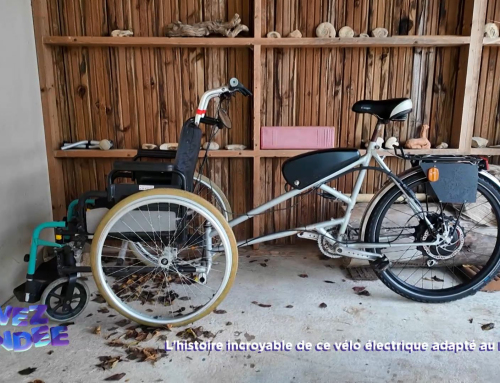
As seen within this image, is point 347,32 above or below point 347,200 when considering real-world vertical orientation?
above

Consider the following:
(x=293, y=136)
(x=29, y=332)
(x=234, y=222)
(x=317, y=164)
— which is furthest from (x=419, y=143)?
(x=29, y=332)

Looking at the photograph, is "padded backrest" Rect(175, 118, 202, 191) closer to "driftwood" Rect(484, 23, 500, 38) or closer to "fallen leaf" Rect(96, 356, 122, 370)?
"fallen leaf" Rect(96, 356, 122, 370)

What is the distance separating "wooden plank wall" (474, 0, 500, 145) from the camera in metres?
2.75

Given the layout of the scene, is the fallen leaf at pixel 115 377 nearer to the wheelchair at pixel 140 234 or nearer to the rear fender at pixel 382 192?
the wheelchair at pixel 140 234

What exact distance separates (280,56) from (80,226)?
5.88ft

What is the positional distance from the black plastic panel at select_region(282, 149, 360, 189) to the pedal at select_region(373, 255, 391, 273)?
57 centimetres

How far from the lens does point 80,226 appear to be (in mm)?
2010

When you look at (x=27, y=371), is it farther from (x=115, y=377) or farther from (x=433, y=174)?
(x=433, y=174)

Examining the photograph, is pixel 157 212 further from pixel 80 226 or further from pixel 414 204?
pixel 414 204

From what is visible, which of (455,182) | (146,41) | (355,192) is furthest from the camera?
(146,41)

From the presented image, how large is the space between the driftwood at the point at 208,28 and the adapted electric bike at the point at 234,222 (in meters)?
0.76

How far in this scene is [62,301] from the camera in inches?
81.1

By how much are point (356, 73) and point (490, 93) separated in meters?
0.99

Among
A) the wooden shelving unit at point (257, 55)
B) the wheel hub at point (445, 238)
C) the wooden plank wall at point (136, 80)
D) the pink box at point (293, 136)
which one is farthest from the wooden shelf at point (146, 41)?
the wheel hub at point (445, 238)
